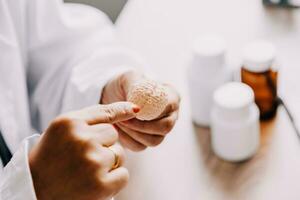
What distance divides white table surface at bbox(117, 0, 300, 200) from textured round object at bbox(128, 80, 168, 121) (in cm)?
11

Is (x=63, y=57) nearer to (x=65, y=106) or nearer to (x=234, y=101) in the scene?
(x=65, y=106)

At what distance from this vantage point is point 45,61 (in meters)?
0.85

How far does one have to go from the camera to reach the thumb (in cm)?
58

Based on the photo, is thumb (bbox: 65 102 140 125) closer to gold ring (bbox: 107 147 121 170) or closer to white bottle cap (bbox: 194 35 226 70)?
gold ring (bbox: 107 147 121 170)

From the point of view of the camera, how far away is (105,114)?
23.0 inches

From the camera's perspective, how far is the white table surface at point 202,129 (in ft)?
2.34

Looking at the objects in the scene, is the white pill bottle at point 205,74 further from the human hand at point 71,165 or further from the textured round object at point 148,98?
the human hand at point 71,165

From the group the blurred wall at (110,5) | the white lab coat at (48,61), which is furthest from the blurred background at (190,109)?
the blurred wall at (110,5)

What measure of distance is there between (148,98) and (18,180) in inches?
7.0

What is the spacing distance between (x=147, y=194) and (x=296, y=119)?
0.80 ft

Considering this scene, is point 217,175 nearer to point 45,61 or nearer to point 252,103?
point 252,103

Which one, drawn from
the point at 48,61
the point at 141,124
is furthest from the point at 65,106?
the point at 141,124

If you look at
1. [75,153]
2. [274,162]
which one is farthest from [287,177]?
[75,153]

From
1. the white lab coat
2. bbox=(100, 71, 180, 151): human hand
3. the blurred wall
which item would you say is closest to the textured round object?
bbox=(100, 71, 180, 151): human hand
